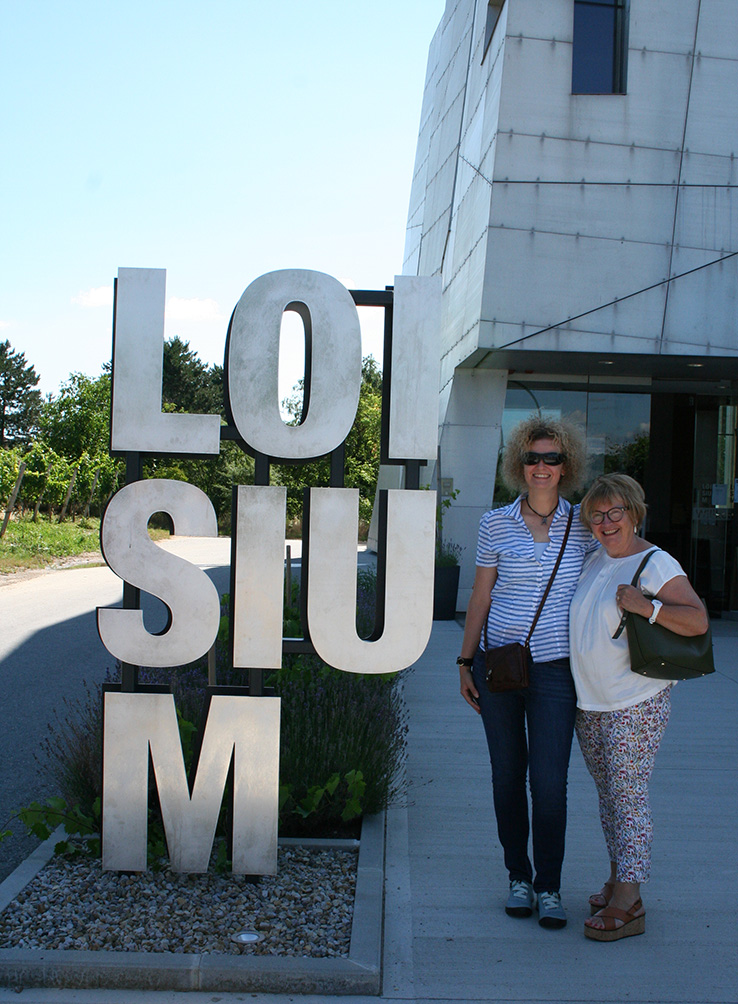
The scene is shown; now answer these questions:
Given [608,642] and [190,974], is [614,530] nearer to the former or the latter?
[608,642]

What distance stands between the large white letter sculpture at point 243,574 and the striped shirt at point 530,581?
37 centimetres

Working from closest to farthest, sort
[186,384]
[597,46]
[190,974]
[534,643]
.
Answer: [190,974]
[534,643]
[597,46]
[186,384]

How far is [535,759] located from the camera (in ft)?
11.2

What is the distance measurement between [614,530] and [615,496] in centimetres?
13

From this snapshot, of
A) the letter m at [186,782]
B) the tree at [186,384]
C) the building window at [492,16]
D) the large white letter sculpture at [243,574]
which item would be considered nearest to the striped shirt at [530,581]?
the large white letter sculpture at [243,574]

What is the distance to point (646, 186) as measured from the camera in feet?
37.0

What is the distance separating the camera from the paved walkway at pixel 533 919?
3020 mm

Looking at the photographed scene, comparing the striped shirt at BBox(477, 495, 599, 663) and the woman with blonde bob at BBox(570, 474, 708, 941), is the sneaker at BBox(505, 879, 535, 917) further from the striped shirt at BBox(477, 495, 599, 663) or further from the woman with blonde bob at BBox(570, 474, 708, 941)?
the striped shirt at BBox(477, 495, 599, 663)

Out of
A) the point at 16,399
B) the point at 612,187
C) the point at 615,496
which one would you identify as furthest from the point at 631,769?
the point at 16,399

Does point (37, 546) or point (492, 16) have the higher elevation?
point (492, 16)

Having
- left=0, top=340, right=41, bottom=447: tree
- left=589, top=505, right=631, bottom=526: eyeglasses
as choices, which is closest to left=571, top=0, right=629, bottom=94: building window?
left=589, top=505, right=631, bottom=526: eyeglasses

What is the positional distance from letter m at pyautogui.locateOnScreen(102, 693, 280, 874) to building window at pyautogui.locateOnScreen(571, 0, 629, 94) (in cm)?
1032

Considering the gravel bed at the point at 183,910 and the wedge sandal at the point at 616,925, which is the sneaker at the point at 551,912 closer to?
the wedge sandal at the point at 616,925

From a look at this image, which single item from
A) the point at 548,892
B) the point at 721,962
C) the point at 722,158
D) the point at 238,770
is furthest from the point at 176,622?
the point at 722,158
